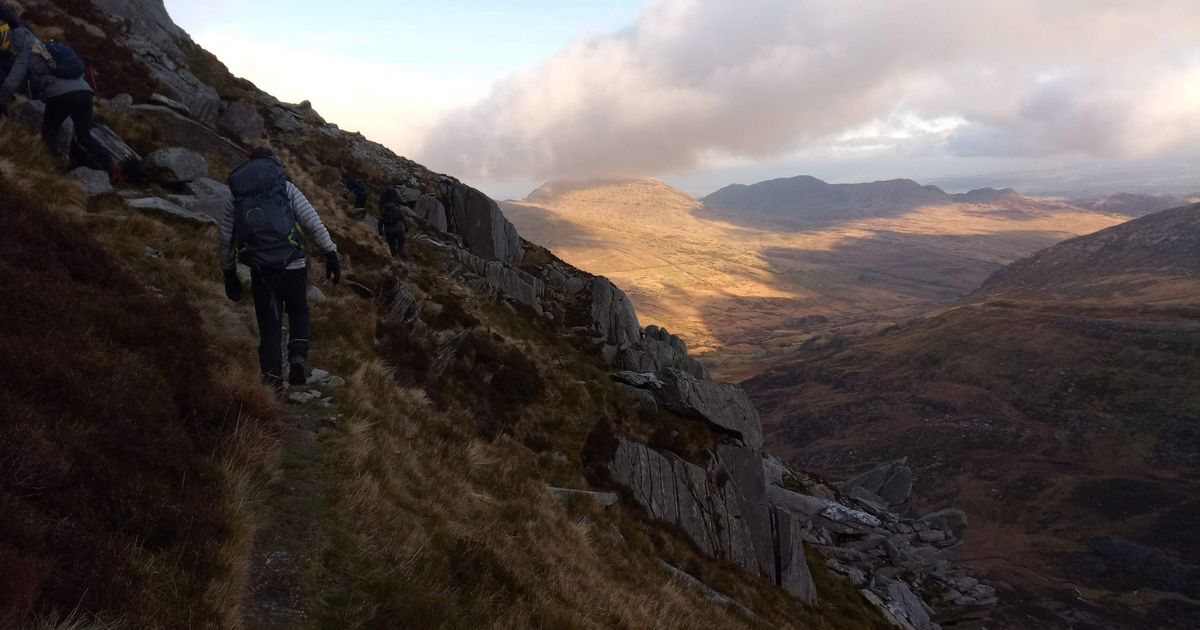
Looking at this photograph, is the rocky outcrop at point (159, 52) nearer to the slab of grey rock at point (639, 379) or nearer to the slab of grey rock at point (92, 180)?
the slab of grey rock at point (92, 180)

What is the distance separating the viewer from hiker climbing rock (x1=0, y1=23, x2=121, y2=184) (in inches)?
454

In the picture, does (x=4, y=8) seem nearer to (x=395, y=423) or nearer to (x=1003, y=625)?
(x=395, y=423)

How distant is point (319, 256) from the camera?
17.6 m

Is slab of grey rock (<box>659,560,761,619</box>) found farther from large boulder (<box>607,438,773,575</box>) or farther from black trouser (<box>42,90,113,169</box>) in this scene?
black trouser (<box>42,90,113,169</box>)

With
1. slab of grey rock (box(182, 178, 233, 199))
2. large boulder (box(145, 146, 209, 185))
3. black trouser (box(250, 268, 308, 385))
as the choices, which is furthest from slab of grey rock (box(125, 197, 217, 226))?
black trouser (box(250, 268, 308, 385))

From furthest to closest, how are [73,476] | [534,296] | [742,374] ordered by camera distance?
[742,374]
[534,296]
[73,476]

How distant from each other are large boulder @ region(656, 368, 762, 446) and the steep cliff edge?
115 millimetres

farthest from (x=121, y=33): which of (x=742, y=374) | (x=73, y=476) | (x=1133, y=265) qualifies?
(x=1133, y=265)

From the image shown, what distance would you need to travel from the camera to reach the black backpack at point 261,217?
7.71 meters

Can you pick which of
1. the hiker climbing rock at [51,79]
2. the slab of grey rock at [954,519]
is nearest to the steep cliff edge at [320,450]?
the hiker climbing rock at [51,79]

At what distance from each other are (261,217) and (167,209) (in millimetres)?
7473

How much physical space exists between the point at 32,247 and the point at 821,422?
3783 inches

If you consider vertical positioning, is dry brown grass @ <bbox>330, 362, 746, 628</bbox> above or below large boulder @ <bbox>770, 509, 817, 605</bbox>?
above

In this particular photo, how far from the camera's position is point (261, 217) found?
7691 mm
